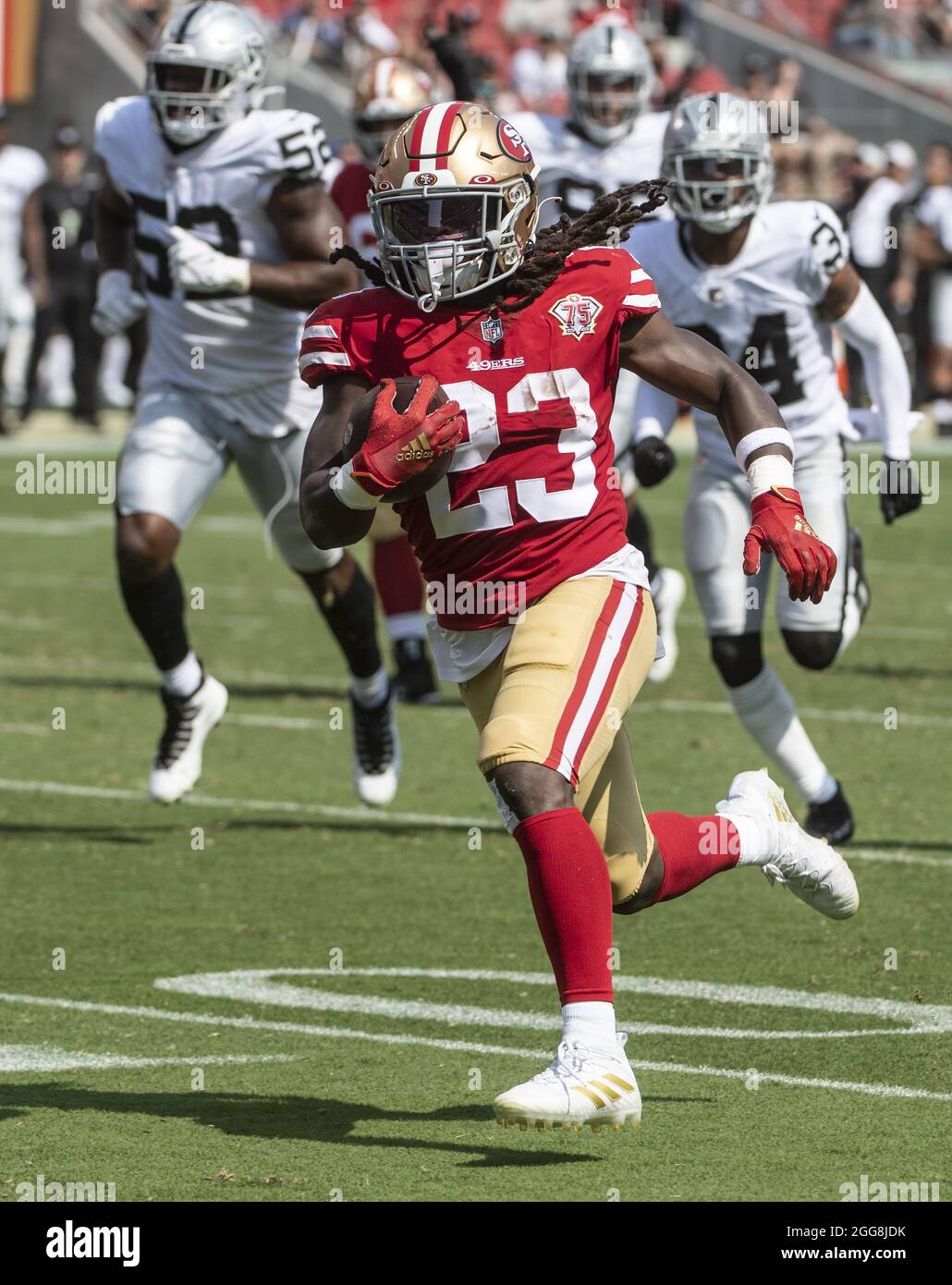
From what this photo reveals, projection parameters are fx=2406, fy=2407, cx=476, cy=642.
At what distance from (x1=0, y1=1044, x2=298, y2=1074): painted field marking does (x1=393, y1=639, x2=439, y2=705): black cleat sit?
14.8 ft

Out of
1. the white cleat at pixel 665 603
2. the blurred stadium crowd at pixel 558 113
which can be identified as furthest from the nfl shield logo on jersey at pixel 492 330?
the blurred stadium crowd at pixel 558 113

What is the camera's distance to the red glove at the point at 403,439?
3.87 meters

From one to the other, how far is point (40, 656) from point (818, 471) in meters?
4.68

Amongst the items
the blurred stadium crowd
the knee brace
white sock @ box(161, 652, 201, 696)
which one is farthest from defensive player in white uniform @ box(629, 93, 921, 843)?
the blurred stadium crowd

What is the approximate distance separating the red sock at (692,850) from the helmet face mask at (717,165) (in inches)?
98.7

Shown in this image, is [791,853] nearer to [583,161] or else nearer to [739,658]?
[739,658]

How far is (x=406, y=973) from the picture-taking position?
5.36m

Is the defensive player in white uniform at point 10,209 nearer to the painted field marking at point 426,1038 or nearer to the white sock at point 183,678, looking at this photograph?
the white sock at point 183,678

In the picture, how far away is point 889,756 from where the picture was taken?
8.00 meters

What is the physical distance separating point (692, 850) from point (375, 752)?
2.79 metres

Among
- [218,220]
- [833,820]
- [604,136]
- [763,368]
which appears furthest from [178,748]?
[604,136]
